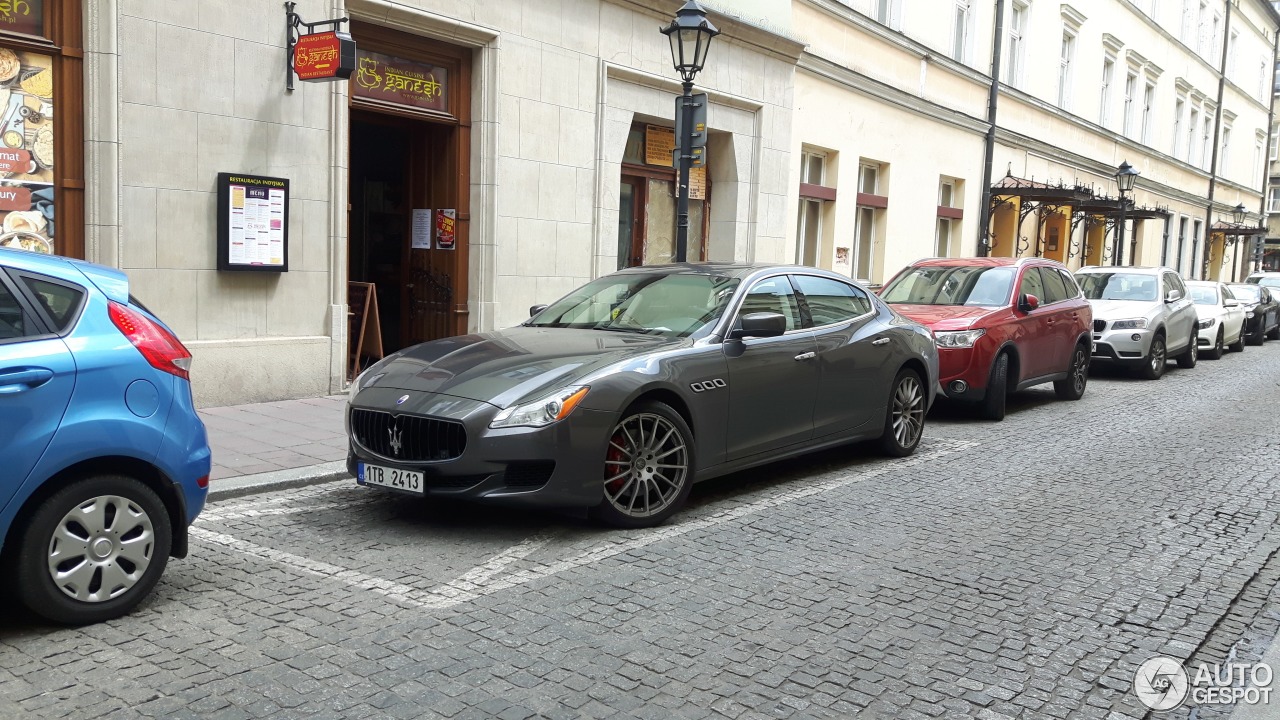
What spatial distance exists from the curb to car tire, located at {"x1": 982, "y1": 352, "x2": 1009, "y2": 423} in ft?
21.5

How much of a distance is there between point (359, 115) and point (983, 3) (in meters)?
16.5

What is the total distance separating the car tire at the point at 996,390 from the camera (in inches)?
434

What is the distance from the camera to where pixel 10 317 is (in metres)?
4.24

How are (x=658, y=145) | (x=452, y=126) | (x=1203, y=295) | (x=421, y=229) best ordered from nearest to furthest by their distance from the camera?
(x=452, y=126) < (x=421, y=229) < (x=658, y=145) < (x=1203, y=295)

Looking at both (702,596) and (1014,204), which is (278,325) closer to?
(702,596)

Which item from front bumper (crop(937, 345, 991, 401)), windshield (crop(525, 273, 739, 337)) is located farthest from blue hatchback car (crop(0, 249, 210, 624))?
front bumper (crop(937, 345, 991, 401))

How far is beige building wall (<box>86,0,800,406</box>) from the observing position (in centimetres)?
908

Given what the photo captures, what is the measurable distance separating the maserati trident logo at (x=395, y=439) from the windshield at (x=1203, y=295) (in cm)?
1973

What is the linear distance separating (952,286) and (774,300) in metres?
5.17

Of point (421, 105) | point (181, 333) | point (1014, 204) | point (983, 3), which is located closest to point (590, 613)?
point (181, 333)

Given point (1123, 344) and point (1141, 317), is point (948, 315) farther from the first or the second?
point (1141, 317)

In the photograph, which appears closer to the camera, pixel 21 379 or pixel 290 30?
pixel 21 379

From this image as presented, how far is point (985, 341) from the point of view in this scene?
35.4 ft

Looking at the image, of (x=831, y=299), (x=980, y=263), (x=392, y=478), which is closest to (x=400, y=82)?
(x=831, y=299)
